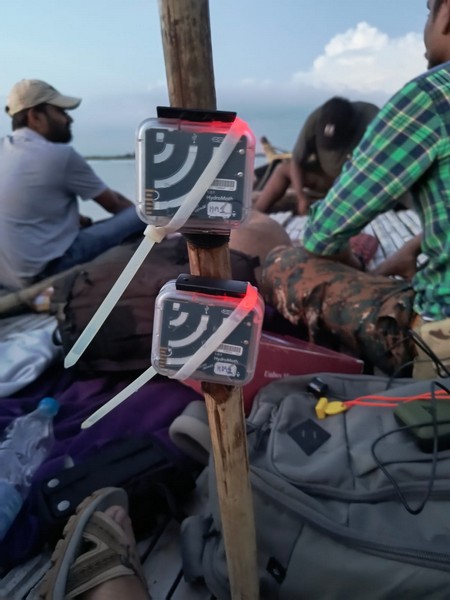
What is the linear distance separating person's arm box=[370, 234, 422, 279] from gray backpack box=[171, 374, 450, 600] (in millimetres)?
859

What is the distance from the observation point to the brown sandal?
708 millimetres

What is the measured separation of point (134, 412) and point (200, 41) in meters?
0.93

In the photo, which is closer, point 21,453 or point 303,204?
point 21,453

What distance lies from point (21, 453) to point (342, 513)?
2.57 ft

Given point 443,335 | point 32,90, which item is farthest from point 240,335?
point 32,90

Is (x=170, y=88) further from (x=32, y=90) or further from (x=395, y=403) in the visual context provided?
(x=32, y=90)

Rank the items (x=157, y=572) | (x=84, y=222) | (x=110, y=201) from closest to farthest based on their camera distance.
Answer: (x=157, y=572)
(x=110, y=201)
(x=84, y=222)

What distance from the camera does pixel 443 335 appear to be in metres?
1.00

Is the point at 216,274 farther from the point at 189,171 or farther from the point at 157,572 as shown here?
the point at 157,572

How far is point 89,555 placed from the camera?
0.75m

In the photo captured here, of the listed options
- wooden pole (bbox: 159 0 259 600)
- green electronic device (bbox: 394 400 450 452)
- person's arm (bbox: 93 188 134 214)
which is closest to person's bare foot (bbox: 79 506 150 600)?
wooden pole (bbox: 159 0 259 600)

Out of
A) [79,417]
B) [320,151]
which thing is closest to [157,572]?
[79,417]

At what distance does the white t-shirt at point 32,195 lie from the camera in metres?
2.12

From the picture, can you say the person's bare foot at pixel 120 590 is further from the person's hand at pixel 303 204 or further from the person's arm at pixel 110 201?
the person's hand at pixel 303 204
